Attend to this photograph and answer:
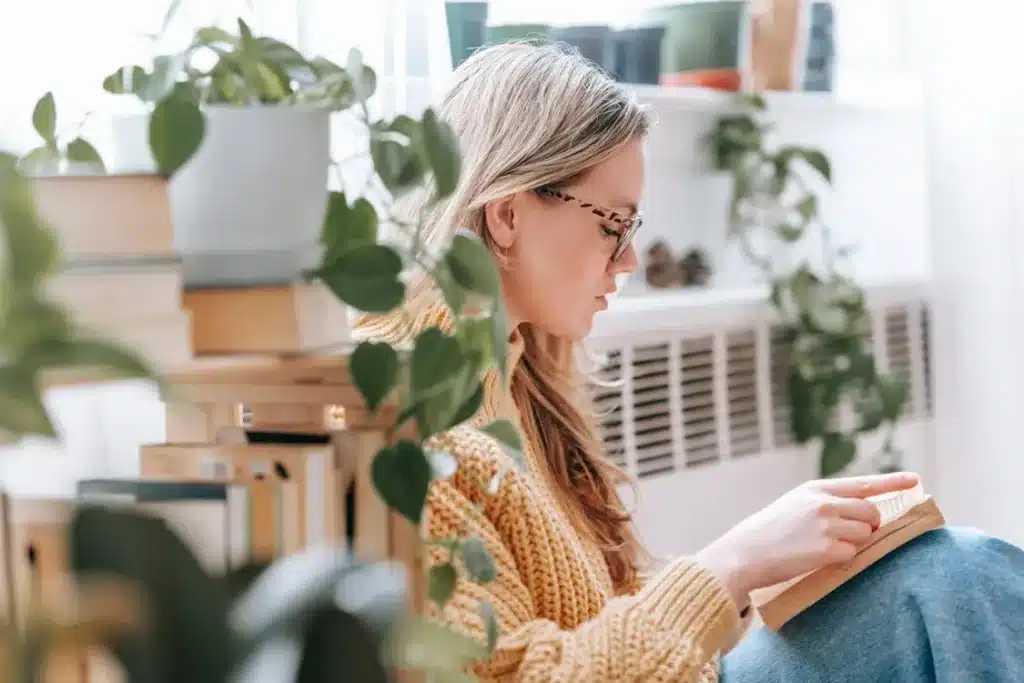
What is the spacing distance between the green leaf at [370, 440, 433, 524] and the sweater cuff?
43 cm

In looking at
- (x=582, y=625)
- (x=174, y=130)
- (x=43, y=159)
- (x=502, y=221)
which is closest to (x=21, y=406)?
(x=174, y=130)

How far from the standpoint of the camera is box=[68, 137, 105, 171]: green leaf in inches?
39.6

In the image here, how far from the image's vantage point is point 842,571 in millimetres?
1252

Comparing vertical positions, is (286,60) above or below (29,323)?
above

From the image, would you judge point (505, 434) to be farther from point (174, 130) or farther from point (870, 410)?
point (870, 410)

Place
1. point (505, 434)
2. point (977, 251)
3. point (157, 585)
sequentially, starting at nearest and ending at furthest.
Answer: point (157, 585)
point (505, 434)
point (977, 251)

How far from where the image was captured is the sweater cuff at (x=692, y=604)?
1150 mm

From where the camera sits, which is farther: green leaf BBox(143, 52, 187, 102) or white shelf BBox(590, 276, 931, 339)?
white shelf BBox(590, 276, 931, 339)

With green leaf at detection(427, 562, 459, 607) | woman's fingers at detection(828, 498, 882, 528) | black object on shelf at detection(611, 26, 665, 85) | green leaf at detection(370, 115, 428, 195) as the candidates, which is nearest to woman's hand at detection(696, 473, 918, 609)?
woman's fingers at detection(828, 498, 882, 528)

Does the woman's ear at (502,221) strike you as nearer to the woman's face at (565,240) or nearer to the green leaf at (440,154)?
the woman's face at (565,240)

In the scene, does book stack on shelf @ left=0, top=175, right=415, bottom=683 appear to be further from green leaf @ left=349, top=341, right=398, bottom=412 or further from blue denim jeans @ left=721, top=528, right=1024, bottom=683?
blue denim jeans @ left=721, top=528, right=1024, bottom=683

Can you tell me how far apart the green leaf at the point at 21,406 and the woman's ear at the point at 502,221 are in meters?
0.81

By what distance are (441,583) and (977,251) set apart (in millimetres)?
2012

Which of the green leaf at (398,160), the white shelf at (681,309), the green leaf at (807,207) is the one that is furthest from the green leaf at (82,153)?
the green leaf at (807,207)
